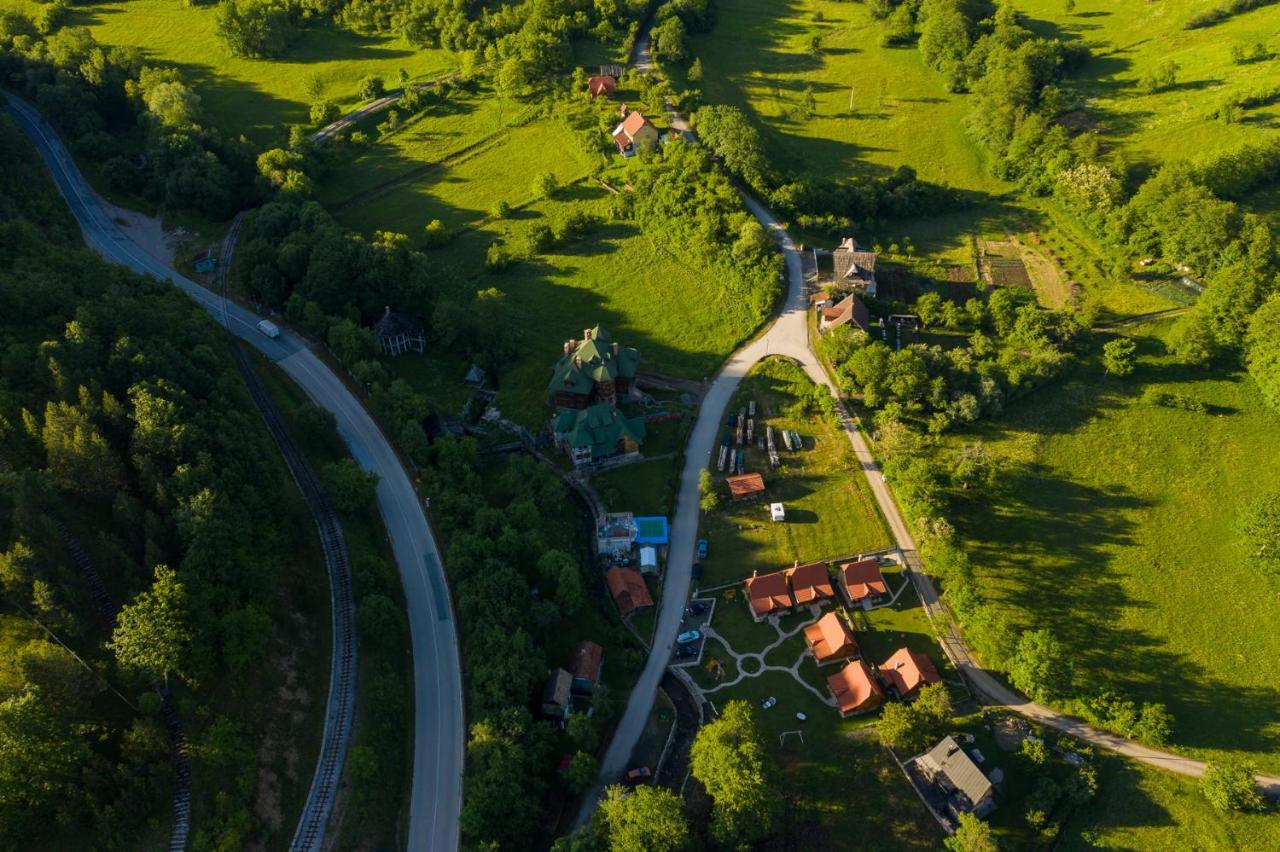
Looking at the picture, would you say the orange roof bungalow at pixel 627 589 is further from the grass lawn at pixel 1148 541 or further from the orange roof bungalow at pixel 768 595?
the grass lawn at pixel 1148 541

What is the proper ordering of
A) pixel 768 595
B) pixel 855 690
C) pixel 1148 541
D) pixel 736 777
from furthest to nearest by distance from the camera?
pixel 1148 541
pixel 768 595
pixel 855 690
pixel 736 777

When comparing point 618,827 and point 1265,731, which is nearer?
point 618,827

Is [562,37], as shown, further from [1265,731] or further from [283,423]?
[1265,731]

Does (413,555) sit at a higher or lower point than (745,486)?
lower

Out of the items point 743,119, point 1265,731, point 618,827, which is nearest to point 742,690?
point 618,827

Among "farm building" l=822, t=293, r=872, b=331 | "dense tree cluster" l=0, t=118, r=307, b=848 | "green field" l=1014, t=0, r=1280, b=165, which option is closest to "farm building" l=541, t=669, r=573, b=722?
"dense tree cluster" l=0, t=118, r=307, b=848

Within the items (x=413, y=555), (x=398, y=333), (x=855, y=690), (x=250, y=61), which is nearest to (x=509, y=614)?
(x=413, y=555)

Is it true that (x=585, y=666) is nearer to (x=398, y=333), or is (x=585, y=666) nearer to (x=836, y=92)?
(x=398, y=333)

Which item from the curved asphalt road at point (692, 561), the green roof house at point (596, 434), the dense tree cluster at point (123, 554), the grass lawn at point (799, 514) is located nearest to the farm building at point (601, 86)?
the curved asphalt road at point (692, 561)
